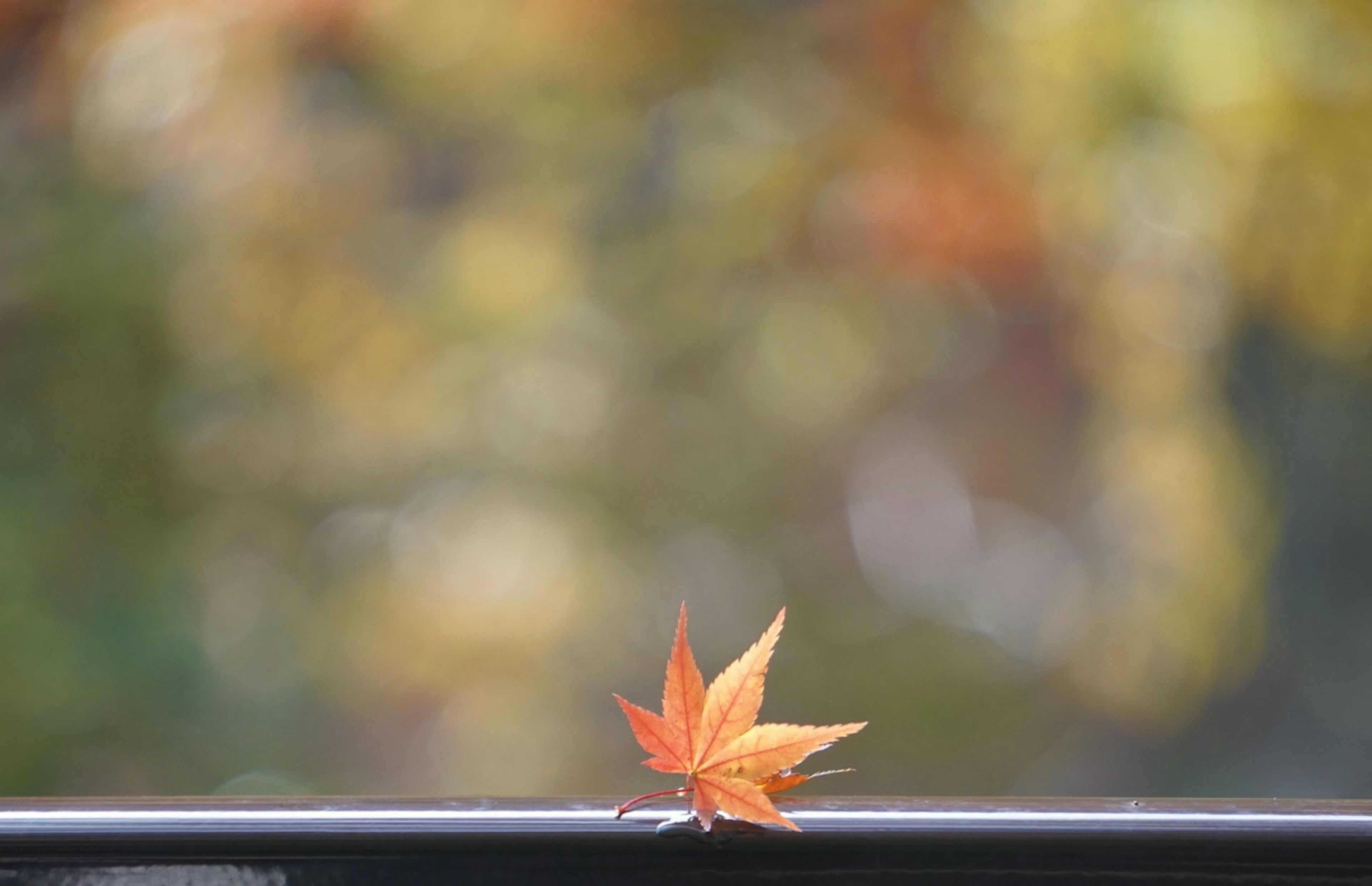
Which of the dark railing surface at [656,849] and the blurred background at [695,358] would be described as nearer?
the dark railing surface at [656,849]

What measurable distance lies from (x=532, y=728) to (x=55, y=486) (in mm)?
628

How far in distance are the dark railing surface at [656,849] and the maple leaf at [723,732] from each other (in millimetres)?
18

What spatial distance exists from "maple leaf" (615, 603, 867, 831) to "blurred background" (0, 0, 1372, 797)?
1.07 m

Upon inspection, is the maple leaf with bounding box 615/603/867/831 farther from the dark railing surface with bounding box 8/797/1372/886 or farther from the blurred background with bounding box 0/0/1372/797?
the blurred background with bounding box 0/0/1372/797

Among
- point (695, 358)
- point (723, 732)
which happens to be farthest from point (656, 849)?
point (695, 358)

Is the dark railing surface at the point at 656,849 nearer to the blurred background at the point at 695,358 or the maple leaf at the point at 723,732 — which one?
the maple leaf at the point at 723,732

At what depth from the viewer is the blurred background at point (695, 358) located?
53.4 inches

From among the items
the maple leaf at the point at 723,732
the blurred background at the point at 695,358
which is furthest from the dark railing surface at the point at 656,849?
the blurred background at the point at 695,358

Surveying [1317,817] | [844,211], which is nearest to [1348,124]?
[844,211]

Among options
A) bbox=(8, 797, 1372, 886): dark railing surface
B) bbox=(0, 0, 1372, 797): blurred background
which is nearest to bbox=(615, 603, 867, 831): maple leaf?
bbox=(8, 797, 1372, 886): dark railing surface

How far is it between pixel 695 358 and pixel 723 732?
1127 mm

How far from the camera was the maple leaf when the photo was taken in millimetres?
276

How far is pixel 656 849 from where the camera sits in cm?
24

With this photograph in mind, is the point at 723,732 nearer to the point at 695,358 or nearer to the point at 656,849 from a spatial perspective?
the point at 656,849
